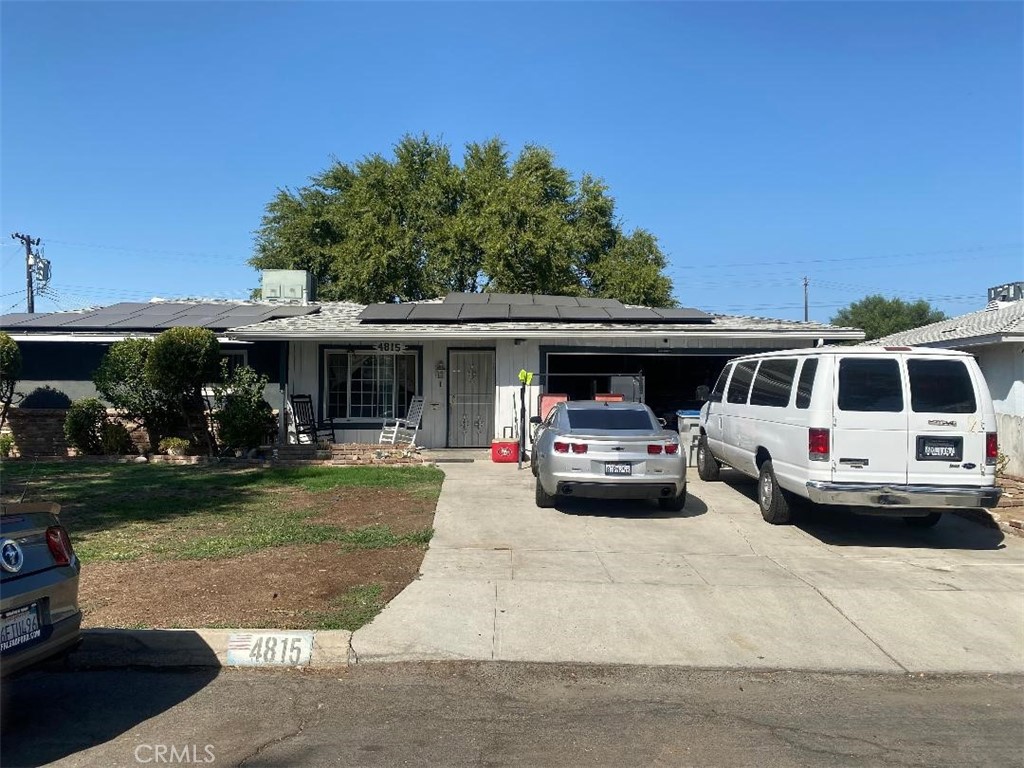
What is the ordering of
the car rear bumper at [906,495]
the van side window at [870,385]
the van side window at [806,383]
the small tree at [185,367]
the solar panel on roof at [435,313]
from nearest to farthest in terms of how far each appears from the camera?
1. the car rear bumper at [906,495]
2. the van side window at [870,385]
3. the van side window at [806,383]
4. the small tree at [185,367]
5. the solar panel on roof at [435,313]

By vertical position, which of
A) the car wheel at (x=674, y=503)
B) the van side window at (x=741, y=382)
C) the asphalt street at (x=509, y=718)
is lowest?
the asphalt street at (x=509, y=718)

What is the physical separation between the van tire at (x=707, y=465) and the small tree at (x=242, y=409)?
27.6 feet

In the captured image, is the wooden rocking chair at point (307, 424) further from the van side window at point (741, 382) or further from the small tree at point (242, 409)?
the van side window at point (741, 382)

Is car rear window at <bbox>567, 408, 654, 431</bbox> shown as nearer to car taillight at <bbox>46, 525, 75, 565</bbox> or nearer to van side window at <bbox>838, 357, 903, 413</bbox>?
van side window at <bbox>838, 357, 903, 413</bbox>

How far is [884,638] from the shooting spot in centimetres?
582

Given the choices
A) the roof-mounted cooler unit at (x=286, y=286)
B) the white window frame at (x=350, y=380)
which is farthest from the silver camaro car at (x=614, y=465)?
the roof-mounted cooler unit at (x=286, y=286)

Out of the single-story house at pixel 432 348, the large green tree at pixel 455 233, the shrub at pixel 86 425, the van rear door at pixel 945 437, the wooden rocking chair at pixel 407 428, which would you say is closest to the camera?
the van rear door at pixel 945 437

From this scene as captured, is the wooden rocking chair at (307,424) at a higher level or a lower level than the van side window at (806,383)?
lower

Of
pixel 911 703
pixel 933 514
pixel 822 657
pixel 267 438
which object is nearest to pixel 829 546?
pixel 933 514

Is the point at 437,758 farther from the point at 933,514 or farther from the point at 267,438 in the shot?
the point at 267,438

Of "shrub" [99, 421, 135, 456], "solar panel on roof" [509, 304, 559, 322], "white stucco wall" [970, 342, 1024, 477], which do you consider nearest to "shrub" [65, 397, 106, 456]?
"shrub" [99, 421, 135, 456]

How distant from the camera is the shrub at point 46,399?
1661 centimetres

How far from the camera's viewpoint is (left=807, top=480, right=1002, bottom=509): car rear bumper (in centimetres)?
805

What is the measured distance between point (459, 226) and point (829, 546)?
81.9 ft
